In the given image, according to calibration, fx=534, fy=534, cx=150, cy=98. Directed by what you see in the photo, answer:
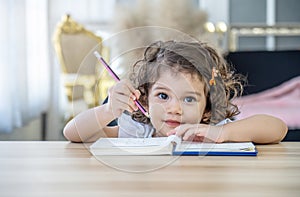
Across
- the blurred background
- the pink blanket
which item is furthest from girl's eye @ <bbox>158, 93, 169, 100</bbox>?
the blurred background

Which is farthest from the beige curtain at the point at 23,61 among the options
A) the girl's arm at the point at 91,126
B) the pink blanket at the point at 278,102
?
the girl's arm at the point at 91,126

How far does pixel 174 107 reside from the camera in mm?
805

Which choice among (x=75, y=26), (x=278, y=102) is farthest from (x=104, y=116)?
(x=75, y=26)

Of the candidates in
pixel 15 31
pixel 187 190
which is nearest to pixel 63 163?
pixel 187 190

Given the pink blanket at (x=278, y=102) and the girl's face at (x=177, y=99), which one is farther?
the pink blanket at (x=278, y=102)

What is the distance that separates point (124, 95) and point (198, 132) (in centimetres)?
13

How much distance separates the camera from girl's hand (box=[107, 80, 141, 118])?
2.53 feet

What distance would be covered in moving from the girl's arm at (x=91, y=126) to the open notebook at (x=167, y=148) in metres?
0.04

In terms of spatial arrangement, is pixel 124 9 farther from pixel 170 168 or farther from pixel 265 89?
pixel 170 168

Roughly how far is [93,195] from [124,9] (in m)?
2.88

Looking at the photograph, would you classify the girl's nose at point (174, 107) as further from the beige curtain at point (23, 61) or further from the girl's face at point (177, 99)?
the beige curtain at point (23, 61)

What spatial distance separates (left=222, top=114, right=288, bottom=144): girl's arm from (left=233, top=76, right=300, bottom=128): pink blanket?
968 millimetres

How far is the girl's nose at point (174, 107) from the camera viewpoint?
2.62ft

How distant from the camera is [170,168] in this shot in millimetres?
663
